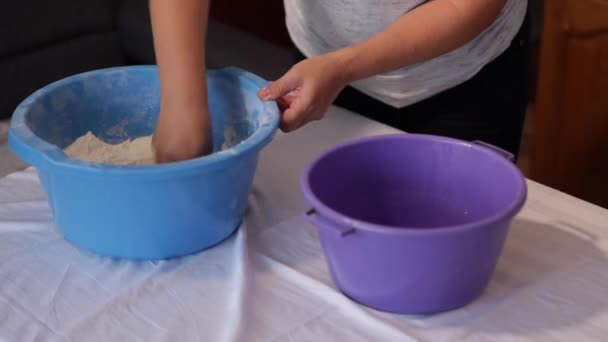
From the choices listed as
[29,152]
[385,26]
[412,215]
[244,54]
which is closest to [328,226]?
[412,215]

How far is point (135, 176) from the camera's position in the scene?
71 cm

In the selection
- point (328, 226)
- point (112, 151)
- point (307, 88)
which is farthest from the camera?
point (112, 151)

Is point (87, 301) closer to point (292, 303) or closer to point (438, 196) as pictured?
point (292, 303)

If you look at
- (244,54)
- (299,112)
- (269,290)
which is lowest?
(244,54)

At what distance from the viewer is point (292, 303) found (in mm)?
729

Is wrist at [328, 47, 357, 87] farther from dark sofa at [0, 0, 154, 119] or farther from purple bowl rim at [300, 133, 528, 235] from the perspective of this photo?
dark sofa at [0, 0, 154, 119]

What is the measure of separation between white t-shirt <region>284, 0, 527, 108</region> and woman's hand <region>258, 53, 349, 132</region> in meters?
0.19

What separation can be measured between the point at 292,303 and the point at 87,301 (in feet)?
0.63

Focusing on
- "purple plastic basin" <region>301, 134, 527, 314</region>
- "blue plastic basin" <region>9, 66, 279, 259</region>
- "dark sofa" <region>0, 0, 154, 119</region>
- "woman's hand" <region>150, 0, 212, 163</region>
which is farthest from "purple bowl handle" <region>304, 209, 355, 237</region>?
"dark sofa" <region>0, 0, 154, 119</region>

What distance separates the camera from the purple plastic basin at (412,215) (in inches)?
25.7

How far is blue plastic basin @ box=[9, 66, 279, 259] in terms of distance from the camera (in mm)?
728

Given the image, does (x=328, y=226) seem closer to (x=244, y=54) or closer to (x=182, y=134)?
(x=182, y=134)

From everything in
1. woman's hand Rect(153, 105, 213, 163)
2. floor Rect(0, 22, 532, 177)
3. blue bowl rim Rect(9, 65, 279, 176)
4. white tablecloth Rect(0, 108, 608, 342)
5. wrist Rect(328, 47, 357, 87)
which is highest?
wrist Rect(328, 47, 357, 87)

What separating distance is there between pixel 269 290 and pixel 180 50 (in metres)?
0.29
